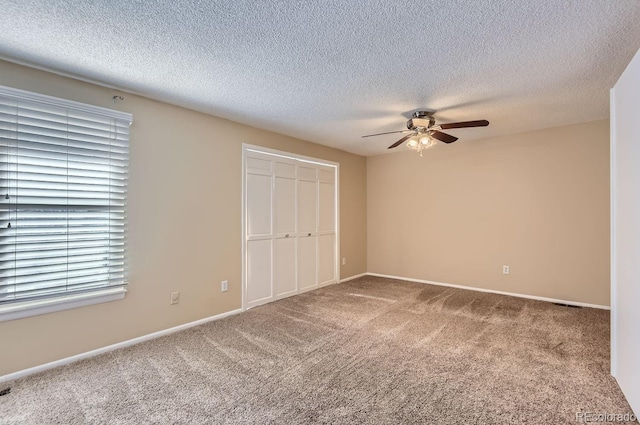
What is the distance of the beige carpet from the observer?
6.11ft

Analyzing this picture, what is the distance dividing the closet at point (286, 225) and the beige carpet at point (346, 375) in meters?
0.80

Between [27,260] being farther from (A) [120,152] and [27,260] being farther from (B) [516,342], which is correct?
(B) [516,342]

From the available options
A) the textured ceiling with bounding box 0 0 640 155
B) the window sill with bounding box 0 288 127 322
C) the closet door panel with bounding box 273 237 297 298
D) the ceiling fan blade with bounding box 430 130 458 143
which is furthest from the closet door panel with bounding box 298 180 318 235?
the window sill with bounding box 0 288 127 322

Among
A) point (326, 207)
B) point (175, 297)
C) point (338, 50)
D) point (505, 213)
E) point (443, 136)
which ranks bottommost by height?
point (175, 297)

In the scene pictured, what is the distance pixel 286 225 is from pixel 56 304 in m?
2.69

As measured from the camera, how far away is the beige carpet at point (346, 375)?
1.86 m

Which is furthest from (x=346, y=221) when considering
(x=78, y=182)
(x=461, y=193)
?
(x=78, y=182)

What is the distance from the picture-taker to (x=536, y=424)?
175 cm

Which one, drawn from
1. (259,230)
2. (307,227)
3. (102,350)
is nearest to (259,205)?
(259,230)

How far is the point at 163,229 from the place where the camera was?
3.09 m

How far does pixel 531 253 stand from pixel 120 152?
5.23m

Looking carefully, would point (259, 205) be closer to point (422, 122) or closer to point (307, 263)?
point (307, 263)

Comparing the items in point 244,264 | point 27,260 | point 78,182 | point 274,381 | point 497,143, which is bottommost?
point 274,381

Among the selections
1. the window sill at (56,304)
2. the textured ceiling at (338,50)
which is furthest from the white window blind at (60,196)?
the textured ceiling at (338,50)
